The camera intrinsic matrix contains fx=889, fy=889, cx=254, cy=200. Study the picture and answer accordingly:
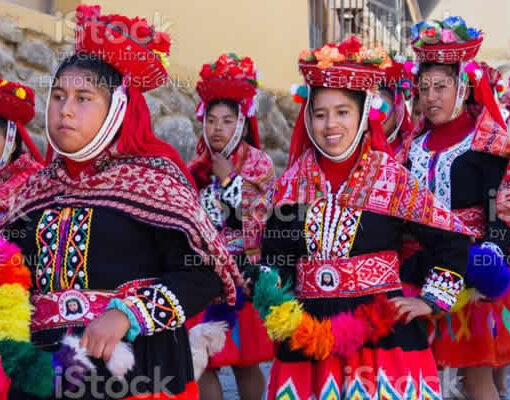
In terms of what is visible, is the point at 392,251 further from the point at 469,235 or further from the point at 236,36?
the point at 236,36

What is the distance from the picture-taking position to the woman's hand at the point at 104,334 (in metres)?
2.54

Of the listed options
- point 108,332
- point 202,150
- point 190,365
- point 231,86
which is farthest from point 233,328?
point 108,332

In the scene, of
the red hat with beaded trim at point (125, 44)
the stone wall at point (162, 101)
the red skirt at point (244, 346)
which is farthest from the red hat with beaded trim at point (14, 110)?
the red hat with beaded trim at point (125, 44)

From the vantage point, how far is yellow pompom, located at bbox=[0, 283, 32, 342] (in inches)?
106

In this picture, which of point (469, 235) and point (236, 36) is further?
point (236, 36)

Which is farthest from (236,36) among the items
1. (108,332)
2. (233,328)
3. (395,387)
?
(108,332)

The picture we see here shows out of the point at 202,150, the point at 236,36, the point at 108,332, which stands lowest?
the point at 108,332

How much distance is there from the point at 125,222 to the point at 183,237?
0.19 metres

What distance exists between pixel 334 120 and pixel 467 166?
53.2 inches

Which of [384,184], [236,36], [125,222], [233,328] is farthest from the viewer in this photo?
[236,36]

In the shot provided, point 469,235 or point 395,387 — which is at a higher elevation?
point 469,235

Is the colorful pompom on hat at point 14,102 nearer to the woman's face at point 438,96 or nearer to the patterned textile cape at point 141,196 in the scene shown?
the patterned textile cape at point 141,196

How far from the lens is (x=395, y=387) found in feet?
11.5

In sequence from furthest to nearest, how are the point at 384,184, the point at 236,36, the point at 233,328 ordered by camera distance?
the point at 236,36 → the point at 233,328 → the point at 384,184
